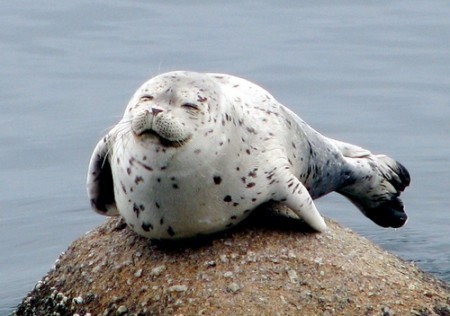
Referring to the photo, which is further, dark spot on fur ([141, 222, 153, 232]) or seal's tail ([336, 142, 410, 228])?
seal's tail ([336, 142, 410, 228])

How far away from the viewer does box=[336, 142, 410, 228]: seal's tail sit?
11.4m

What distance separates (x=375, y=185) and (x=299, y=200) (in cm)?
167

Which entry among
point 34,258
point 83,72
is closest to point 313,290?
point 34,258

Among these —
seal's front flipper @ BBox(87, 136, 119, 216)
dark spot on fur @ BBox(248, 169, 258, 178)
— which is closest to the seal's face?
dark spot on fur @ BBox(248, 169, 258, 178)

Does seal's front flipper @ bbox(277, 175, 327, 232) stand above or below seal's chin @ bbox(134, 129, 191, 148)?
below

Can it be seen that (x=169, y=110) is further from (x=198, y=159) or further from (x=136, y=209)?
(x=136, y=209)

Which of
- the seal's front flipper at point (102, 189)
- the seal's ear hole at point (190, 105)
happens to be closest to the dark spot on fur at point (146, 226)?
the seal's front flipper at point (102, 189)

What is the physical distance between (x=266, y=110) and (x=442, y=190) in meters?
5.42

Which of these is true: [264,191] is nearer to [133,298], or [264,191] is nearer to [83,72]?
[133,298]

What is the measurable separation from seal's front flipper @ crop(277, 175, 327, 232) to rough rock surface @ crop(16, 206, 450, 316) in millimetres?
94

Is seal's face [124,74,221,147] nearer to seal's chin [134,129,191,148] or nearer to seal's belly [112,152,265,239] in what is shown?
seal's chin [134,129,191,148]

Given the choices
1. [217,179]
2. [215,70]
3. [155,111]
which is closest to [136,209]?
[217,179]

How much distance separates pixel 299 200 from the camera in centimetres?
998

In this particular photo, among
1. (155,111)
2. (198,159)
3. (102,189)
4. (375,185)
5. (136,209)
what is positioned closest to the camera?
(155,111)
